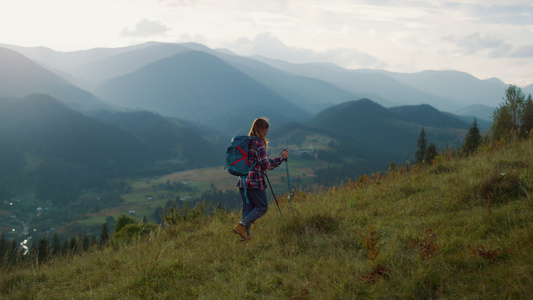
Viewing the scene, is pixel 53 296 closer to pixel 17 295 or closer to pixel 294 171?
pixel 17 295

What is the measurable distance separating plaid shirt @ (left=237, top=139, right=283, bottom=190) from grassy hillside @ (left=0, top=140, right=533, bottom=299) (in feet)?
3.13

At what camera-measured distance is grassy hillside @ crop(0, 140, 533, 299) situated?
126 inches

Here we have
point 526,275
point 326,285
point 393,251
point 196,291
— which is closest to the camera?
point 526,275

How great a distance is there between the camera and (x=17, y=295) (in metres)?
5.07

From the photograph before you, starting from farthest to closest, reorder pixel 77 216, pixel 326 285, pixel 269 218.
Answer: pixel 77 216
pixel 269 218
pixel 326 285

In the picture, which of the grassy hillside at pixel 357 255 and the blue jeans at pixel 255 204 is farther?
the blue jeans at pixel 255 204

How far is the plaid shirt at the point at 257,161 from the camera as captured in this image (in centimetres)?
546

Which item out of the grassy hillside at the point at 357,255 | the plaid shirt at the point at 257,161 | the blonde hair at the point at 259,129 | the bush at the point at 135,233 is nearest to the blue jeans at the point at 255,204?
the plaid shirt at the point at 257,161

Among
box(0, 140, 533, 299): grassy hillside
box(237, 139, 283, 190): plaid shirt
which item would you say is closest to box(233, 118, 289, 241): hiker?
box(237, 139, 283, 190): plaid shirt

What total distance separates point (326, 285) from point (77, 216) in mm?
134162

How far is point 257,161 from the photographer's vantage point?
18.3 ft

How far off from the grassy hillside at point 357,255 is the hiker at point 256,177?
0.37m

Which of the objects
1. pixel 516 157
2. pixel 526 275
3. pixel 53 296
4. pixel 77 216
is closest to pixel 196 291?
pixel 53 296

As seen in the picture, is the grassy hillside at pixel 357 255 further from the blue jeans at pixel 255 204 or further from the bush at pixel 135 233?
the bush at pixel 135 233
